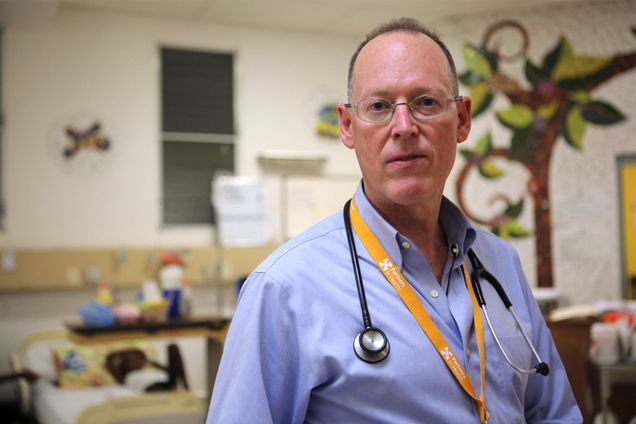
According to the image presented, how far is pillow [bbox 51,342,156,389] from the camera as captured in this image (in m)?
5.49

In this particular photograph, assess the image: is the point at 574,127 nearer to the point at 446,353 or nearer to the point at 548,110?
the point at 548,110

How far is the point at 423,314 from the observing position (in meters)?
1.28

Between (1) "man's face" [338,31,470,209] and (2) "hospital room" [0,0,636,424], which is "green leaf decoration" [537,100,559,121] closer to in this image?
(2) "hospital room" [0,0,636,424]

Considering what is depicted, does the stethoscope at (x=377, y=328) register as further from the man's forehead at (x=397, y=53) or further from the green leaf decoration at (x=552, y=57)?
→ the green leaf decoration at (x=552, y=57)

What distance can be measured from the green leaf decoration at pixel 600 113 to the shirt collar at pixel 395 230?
4.29m

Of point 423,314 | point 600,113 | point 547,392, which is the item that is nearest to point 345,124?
point 423,314

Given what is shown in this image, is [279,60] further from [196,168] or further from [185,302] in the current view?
[185,302]

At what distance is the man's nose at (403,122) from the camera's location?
1274 mm

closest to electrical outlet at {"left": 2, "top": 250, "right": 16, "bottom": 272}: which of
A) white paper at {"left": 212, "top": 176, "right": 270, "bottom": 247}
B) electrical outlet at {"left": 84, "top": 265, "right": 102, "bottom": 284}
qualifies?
electrical outlet at {"left": 84, "top": 265, "right": 102, "bottom": 284}

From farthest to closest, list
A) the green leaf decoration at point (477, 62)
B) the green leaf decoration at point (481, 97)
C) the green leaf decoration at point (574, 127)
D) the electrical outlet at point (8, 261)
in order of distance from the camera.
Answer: the electrical outlet at point (8, 261)
the green leaf decoration at point (574, 127)
the green leaf decoration at point (481, 97)
the green leaf decoration at point (477, 62)

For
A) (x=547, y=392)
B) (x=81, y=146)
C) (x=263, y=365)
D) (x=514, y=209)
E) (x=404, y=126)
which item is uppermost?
(x=81, y=146)

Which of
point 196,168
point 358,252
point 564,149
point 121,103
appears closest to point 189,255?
point 196,168

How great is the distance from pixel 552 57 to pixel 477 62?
2.63 ft

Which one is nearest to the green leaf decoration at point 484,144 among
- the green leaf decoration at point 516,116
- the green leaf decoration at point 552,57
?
the green leaf decoration at point 516,116
